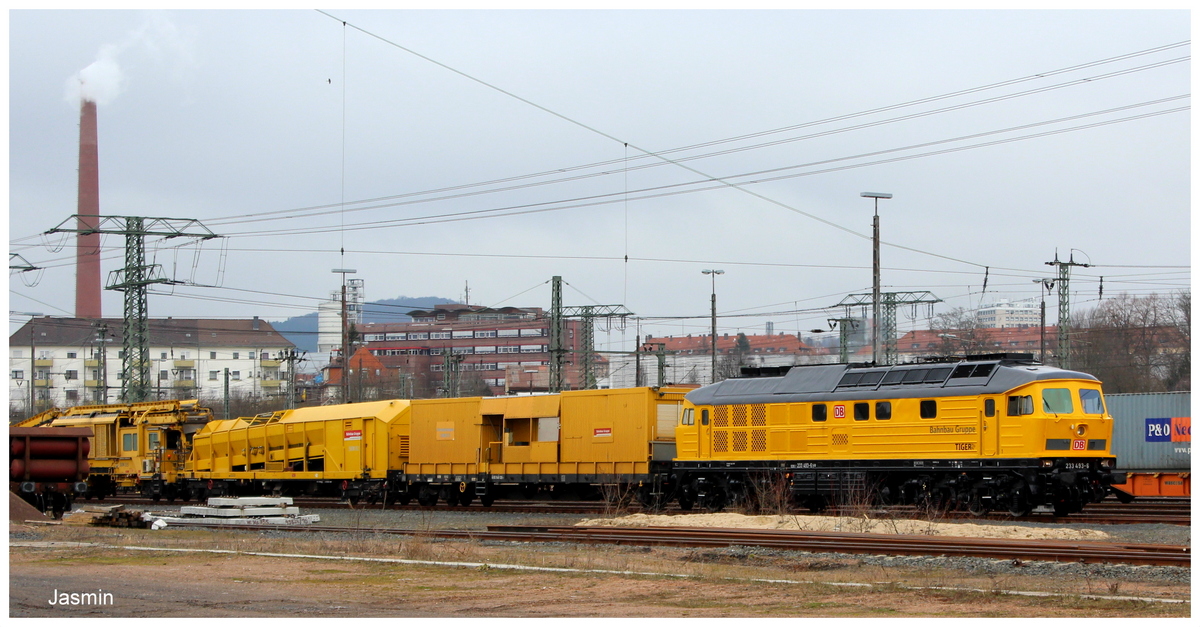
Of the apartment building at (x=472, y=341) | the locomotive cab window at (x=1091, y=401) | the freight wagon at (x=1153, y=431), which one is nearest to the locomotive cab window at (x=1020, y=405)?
the locomotive cab window at (x=1091, y=401)

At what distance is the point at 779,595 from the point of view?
44.8ft

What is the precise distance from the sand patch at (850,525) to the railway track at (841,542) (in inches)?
86.3

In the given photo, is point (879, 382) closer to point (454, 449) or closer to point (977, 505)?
point (977, 505)

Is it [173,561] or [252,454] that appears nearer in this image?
[173,561]

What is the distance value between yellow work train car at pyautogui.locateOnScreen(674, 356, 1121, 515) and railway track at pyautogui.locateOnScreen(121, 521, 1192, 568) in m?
5.81

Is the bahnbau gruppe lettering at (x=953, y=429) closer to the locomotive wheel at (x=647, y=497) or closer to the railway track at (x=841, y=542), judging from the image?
the railway track at (x=841, y=542)

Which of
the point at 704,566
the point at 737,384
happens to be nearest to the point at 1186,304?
the point at 737,384

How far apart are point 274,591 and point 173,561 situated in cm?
507

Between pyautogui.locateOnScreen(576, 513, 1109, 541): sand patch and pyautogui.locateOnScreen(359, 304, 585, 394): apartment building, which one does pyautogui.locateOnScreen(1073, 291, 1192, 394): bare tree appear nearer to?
pyautogui.locateOnScreen(576, 513, 1109, 541): sand patch

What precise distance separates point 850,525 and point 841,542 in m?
4.39

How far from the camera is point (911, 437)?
2575 cm

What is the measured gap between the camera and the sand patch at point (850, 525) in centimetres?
2114

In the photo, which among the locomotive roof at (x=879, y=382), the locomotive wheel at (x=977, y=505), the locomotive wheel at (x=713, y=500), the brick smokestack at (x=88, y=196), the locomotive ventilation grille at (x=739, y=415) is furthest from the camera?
the brick smokestack at (x=88, y=196)

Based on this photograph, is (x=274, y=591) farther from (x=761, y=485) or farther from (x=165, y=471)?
(x=165, y=471)
